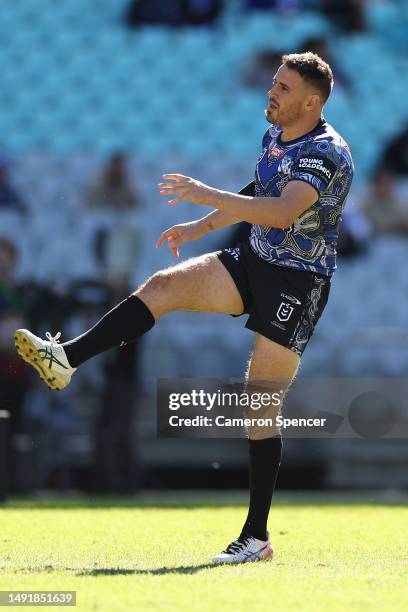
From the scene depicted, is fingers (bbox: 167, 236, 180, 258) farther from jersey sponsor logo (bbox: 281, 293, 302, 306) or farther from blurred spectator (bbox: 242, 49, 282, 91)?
blurred spectator (bbox: 242, 49, 282, 91)

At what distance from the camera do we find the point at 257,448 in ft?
16.1

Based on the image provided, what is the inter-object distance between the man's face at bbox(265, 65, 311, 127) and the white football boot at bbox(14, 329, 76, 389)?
51.0 inches

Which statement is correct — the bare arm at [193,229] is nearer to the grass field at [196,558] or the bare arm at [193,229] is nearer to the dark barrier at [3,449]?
the grass field at [196,558]

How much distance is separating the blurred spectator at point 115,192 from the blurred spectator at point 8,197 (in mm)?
681

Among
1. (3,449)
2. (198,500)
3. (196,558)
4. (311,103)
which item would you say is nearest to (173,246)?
(311,103)

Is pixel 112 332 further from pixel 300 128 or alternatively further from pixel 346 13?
pixel 346 13

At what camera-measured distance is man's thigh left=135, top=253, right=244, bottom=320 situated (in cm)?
483

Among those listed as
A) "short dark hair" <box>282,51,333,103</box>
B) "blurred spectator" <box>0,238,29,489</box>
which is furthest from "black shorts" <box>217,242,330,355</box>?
"blurred spectator" <box>0,238,29,489</box>

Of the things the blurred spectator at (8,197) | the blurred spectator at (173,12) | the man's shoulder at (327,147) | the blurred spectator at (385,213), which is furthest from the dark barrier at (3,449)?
the blurred spectator at (173,12)

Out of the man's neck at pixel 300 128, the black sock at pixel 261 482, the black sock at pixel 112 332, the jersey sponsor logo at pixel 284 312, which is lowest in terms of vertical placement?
the black sock at pixel 261 482

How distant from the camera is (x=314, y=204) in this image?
4.90m

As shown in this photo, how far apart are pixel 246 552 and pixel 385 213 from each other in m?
7.81

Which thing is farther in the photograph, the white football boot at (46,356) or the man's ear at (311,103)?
the man's ear at (311,103)

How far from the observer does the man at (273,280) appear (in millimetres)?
4773
